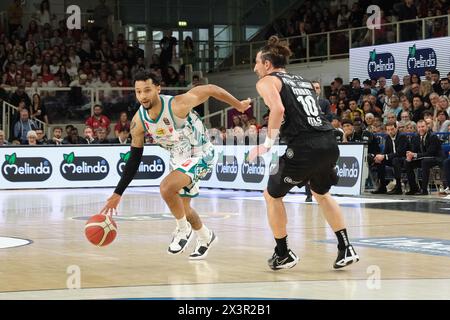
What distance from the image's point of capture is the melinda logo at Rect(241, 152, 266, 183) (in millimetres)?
22344

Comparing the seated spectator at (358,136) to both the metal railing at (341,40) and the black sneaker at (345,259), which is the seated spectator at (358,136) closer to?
the metal railing at (341,40)

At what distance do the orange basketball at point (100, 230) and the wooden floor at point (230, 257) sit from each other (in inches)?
12.3

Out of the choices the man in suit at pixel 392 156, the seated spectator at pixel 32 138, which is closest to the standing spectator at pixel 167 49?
the seated spectator at pixel 32 138

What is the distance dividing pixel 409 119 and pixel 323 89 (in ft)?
28.5

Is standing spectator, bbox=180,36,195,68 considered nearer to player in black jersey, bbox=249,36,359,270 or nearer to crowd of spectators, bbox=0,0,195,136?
crowd of spectators, bbox=0,0,195,136

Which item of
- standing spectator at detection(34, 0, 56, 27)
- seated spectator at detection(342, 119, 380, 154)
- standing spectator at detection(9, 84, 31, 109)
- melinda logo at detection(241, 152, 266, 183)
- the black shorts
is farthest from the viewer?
standing spectator at detection(34, 0, 56, 27)

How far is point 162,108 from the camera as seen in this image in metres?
10.4

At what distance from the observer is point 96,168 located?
24422 mm

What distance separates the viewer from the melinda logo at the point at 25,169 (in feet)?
77.6

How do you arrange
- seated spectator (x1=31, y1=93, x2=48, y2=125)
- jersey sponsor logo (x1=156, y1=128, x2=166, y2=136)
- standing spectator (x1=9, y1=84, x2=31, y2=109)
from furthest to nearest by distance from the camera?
1. standing spectator (x1=9, y1=84, x2=31, y2=109)
2. seated spectator (x1=31, y1=93, x2=48, y2=125)
3. jersey sponsor logo (x1=156, y1=128, x2=166, y2=136)

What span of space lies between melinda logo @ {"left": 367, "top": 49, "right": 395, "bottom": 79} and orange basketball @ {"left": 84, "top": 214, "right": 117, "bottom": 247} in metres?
17.7

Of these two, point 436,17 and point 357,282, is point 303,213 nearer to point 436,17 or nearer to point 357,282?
point 357,282

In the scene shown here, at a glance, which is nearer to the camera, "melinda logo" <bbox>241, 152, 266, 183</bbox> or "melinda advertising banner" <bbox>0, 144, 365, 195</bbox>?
"melinda logo" <bbox>241, 152, 266, 183</bbox>

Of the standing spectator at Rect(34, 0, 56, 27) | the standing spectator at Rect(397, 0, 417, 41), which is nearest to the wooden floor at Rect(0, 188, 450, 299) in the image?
the standing spectator at Rect(397, 0, 417, 41)
